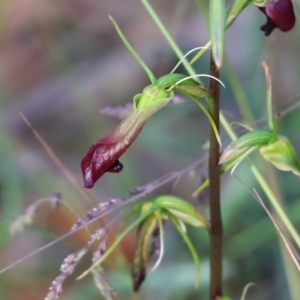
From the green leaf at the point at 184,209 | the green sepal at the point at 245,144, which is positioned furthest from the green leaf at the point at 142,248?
the green sepal at the point at 245,144

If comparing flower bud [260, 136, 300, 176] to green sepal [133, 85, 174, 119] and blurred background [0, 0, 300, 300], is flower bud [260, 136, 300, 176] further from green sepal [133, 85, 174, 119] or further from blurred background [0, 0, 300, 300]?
blurred background [0, 0, 300, 300]

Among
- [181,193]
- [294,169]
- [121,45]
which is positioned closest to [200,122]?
[181,193]

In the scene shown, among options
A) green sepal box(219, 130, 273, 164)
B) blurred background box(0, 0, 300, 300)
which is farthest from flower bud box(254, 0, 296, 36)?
blurred background box(0, 0, 300, 300)

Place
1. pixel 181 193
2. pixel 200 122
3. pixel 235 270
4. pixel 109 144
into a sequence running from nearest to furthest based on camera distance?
pixel 109 144, pixel 235 270, pixel 181 193, pixel 200 122

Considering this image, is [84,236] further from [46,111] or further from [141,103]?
[141,103]

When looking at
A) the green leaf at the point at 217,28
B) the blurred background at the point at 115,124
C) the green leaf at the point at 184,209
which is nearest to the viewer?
the green leaf at the point at 217,28

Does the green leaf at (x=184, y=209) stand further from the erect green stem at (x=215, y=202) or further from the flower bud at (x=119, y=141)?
the flower bud at (x=119, y=141)

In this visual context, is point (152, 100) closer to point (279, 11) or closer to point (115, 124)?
point (279, 11)
